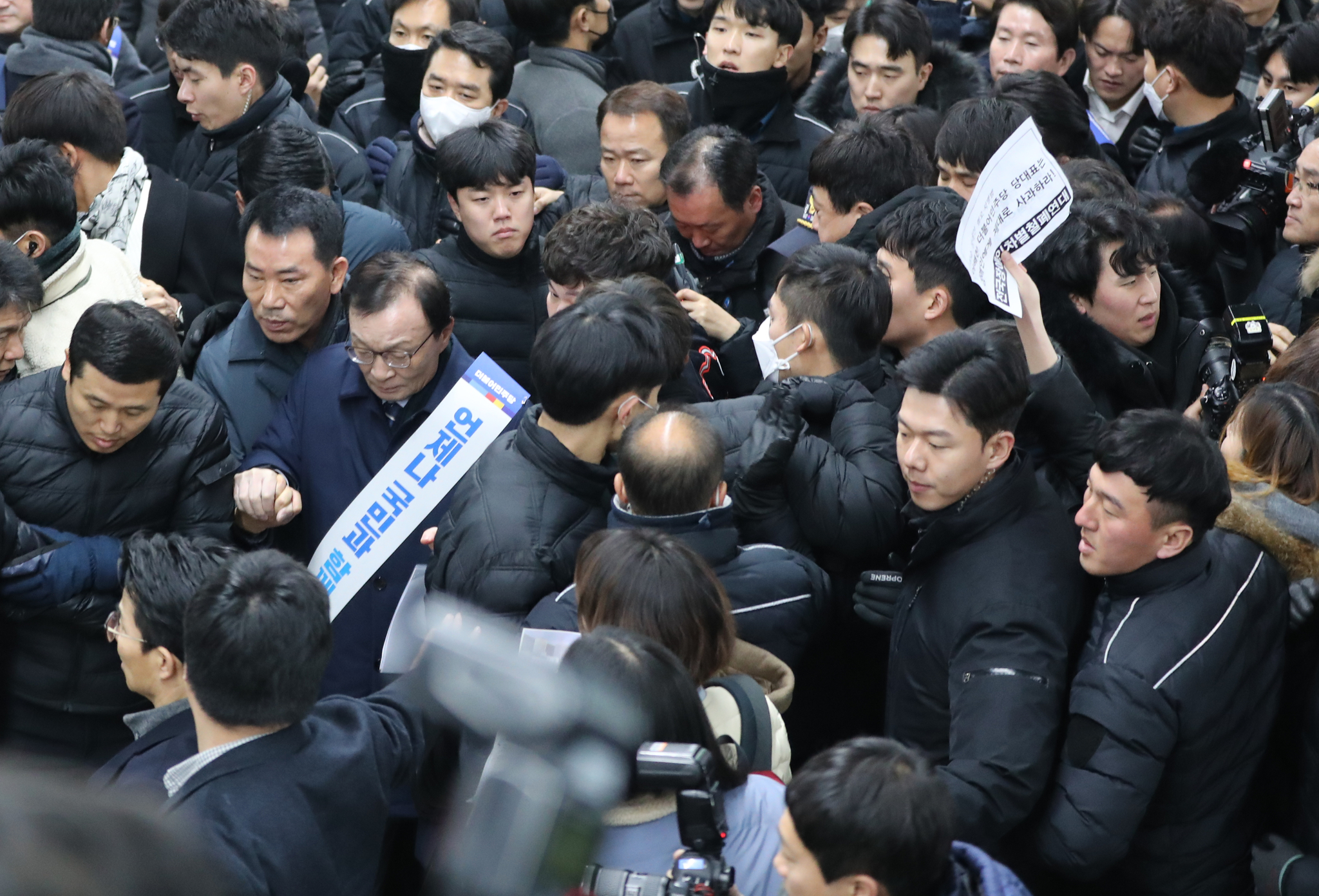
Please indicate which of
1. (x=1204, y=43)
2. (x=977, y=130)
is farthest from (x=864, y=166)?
(x=1204, y=43)

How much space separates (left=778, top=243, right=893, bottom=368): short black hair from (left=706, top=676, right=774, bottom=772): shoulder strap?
55.6 inches

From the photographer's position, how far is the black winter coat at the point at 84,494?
3.78m

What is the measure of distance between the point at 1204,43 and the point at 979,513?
3331 millimetres

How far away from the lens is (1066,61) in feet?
22.7

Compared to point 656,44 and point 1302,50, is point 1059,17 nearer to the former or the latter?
point 1302,50

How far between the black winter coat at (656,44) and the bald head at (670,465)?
4.65 meters

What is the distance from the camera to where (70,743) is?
388 centimetres

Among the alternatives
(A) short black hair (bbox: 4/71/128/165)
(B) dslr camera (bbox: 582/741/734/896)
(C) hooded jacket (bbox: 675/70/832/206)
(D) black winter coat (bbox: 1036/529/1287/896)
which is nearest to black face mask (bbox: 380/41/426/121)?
(C) hooded jacket (bbox: 675/70/832/206)

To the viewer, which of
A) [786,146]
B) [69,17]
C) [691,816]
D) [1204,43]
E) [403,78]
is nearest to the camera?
[691,816]

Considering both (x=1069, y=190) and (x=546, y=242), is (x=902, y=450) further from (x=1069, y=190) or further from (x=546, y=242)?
(x=546, y=242)

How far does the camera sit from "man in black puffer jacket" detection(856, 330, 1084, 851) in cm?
301

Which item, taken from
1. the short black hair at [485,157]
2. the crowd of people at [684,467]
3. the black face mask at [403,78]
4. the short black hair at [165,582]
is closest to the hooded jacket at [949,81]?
the crowd of people at [684,467]

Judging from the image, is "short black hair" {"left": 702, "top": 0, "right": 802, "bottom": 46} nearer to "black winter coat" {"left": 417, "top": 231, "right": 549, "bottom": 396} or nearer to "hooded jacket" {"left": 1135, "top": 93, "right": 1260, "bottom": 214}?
"hooded jacket" {"left": 1135, "top": 93, "right": 1260, "bottom": 214}

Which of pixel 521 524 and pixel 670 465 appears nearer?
pixel 670 465
